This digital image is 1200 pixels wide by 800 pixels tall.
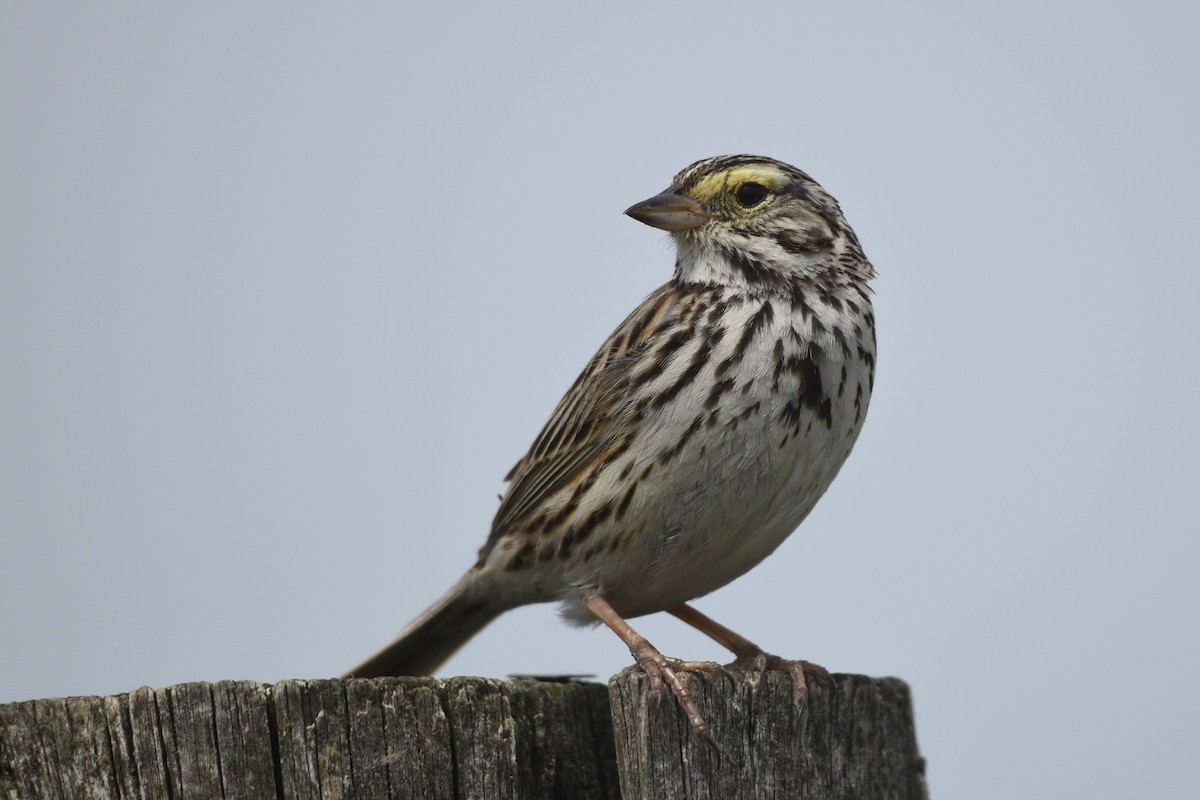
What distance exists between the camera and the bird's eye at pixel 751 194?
6203mm

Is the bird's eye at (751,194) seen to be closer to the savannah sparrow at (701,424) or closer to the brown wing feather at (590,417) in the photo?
the savannah sparrow at (701,424)

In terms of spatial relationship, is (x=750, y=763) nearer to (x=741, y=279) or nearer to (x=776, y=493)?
(x=776, y=493)

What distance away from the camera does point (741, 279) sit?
5.96 m

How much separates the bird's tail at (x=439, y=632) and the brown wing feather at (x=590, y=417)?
0.22 metres

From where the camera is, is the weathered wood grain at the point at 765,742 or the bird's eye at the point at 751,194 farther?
the bird's eye at the point at 751,194

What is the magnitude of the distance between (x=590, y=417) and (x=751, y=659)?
1305 mm

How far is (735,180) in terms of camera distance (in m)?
6.22

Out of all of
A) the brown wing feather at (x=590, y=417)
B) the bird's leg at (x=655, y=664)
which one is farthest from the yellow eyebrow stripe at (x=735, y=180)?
the bird's leg at (x=655, y=664)

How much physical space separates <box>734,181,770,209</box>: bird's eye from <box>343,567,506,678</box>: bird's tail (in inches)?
83.7

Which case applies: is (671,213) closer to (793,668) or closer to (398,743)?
(793,668)

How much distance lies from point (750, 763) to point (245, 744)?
5.06 ft

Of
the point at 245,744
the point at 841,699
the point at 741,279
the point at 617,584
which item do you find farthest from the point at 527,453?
the point at 245,744

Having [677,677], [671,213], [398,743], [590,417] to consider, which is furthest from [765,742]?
[671,213]

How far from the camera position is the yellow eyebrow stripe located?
244 inches
